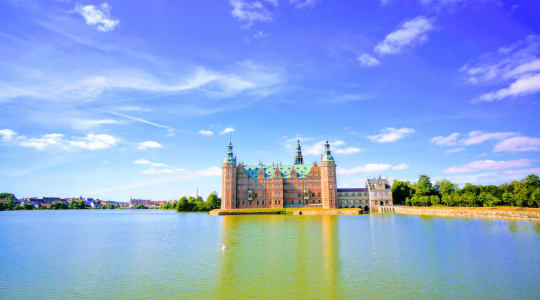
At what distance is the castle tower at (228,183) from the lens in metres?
113

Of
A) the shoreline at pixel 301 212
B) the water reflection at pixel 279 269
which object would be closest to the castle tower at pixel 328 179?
the shoreline at pixel 301 212

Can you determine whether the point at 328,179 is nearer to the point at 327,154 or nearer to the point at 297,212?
the point at 327,154

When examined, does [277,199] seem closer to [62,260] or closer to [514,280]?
[62,260]

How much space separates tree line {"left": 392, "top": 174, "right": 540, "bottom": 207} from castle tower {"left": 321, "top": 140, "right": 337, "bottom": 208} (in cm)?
2294

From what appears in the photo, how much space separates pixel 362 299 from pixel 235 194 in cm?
9834

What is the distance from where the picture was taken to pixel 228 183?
113875 millimetres

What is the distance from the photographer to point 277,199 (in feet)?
386

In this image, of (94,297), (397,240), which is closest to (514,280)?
(397,240)

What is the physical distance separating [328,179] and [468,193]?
41311 mm

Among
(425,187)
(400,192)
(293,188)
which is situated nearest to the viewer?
(425,187)

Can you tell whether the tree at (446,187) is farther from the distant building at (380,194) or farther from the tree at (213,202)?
the tree at (213,202)

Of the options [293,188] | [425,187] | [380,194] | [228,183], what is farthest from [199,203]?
[425,187]

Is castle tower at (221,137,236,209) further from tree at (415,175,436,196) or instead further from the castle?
tree at (415,175,436,196)

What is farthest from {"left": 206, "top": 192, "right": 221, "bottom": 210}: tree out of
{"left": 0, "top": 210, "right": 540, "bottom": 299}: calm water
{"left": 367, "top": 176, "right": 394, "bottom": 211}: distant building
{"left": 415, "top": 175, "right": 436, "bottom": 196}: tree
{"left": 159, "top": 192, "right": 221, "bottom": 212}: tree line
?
{"left": 0, "top": 210, "right": 540, "bottom": 299}: calm water
